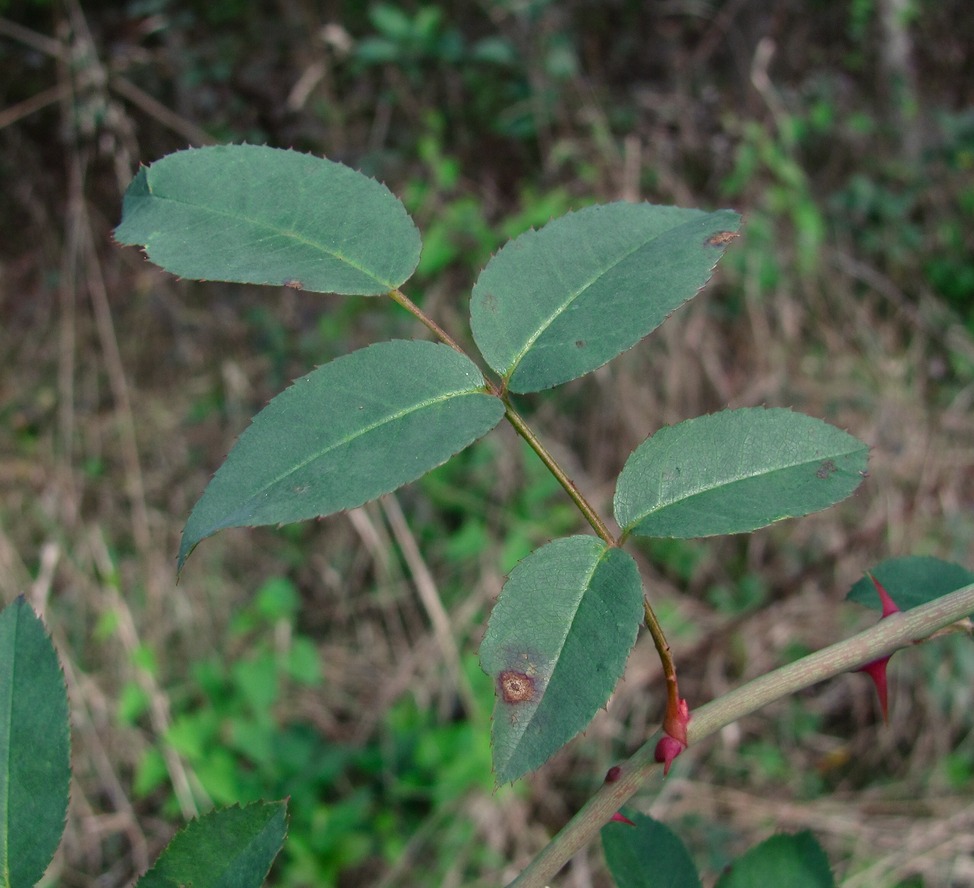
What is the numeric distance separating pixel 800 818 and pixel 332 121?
2.53 meters

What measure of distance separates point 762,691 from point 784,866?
0.49 ft

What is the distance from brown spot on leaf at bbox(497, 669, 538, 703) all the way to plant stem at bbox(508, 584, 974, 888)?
0.05m

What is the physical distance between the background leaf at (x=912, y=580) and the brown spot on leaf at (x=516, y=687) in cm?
24

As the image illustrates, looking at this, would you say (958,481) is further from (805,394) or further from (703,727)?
(703,727)

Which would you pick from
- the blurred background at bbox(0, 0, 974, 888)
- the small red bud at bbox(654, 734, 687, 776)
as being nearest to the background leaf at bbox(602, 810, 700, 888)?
the small red bud at bbox(654, 734, 687, 776)

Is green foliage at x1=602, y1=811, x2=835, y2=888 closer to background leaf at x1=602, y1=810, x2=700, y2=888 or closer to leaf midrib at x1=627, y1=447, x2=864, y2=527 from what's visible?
background leaf at x1=602, y1=810, x2=700, y2=888

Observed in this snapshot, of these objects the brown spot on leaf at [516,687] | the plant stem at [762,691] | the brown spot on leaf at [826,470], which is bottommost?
the plant stem at [762,691]

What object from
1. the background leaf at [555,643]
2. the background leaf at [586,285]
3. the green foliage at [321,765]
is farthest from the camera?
the green foliage at [321,765]

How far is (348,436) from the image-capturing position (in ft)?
1.37

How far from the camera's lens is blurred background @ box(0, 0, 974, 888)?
197 cm

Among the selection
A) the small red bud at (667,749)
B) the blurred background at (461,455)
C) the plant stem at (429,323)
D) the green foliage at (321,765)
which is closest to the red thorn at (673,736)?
the small red bud at (667,749)

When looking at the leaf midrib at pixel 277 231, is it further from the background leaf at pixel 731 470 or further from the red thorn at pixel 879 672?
the red thorn at pixel 879 672

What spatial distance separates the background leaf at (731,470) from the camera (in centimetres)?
45

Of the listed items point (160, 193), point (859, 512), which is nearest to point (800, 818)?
point (859, 512)
